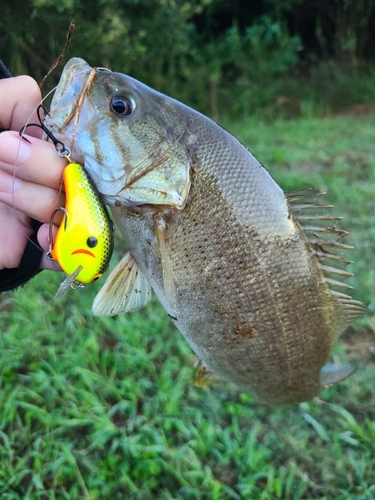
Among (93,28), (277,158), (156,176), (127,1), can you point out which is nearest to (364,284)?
(156,176)

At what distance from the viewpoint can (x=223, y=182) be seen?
132cm

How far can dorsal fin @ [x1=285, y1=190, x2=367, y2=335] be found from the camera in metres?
1.41

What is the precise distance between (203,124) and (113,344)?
1.51m

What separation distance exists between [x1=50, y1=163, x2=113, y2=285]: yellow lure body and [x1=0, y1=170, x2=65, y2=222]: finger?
9cm

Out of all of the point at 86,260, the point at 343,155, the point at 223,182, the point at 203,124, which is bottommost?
the point at 343,155

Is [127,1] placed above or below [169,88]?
above

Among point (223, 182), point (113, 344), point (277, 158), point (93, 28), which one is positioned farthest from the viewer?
point (93, 28)

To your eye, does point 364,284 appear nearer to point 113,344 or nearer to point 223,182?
point 113,344

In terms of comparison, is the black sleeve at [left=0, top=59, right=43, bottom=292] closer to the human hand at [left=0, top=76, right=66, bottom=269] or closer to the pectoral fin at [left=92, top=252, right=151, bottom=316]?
the human hand at [left=0, top=76, right=66, bottom=269]

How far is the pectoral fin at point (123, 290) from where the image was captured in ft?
4.78

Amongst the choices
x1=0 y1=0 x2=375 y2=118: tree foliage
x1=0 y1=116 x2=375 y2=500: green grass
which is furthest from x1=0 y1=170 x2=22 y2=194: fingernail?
x1=0 y1=0 x2=375 y2=118: tree foliage

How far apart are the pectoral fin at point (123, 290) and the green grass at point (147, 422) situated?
0.74m

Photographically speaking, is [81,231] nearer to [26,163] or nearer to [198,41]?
[26,163]

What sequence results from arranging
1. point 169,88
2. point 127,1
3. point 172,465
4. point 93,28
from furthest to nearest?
point 169,88 → point 127,1 → point 93,28 → point 172,465
